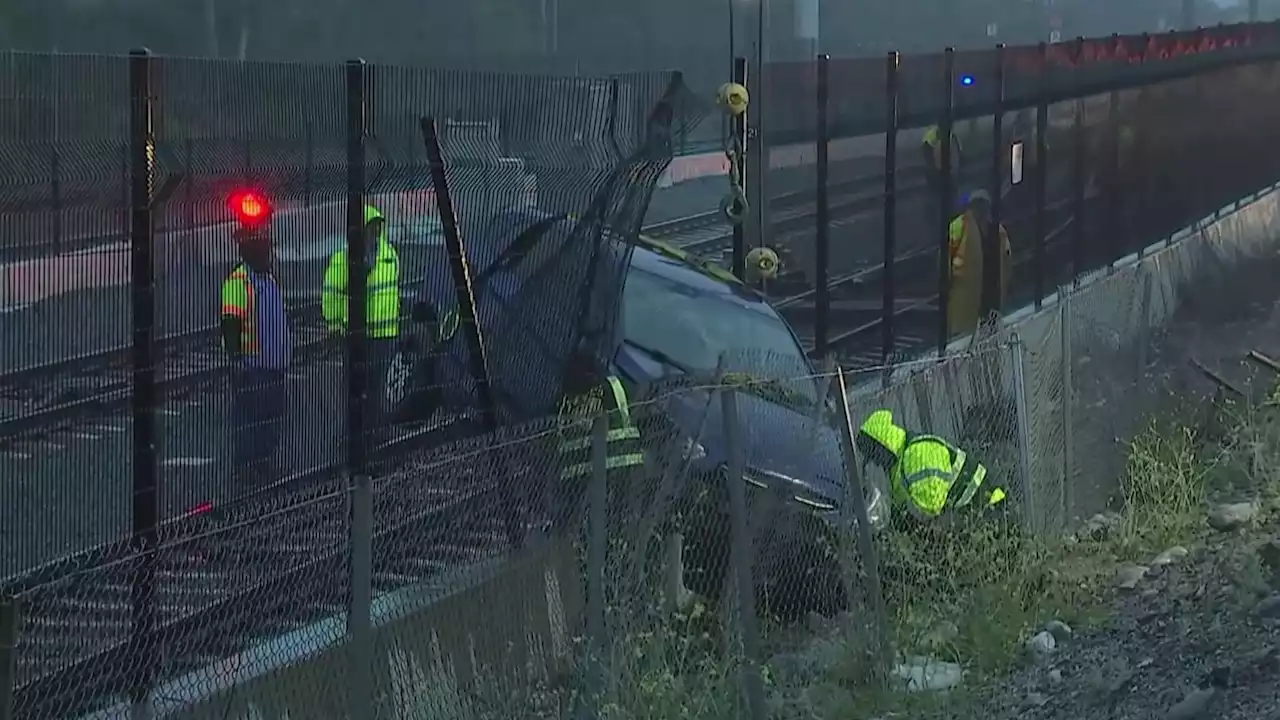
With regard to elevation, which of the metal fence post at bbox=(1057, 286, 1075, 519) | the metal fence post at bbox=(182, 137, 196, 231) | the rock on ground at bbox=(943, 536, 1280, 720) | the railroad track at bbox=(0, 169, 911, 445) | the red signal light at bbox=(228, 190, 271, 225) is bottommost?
the rock on ground at bbox=(943, 536, 1280, 720)

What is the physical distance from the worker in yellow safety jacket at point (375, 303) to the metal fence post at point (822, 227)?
549 cm

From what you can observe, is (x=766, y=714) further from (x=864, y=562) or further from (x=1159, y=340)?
(x=1159, y=340)

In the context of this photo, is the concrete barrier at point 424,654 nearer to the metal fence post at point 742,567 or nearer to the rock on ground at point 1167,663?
the metal fence post at point 742,567

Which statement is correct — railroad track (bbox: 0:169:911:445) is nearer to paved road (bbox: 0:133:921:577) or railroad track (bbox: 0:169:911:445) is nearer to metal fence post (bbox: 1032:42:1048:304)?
paved road (bbox: 0:133:921:577)

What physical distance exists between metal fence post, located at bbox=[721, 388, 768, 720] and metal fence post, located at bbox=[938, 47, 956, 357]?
7.70 m

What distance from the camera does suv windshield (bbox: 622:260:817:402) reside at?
10359 mm

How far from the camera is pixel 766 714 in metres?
7.21

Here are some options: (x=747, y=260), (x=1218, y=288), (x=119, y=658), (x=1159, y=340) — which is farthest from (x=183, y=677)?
(x=1218, y=288)

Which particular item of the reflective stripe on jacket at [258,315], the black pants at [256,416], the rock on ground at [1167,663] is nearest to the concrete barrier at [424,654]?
the black pants at [256,416]

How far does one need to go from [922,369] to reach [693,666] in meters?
4.29

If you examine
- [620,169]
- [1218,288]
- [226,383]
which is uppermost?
[620,169]

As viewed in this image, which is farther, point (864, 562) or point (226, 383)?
point (864, 562)

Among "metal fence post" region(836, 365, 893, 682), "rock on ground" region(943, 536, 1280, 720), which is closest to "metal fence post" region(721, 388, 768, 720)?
"metal fence post" region(836, 365, 893, 682)

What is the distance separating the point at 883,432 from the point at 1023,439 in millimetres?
724
